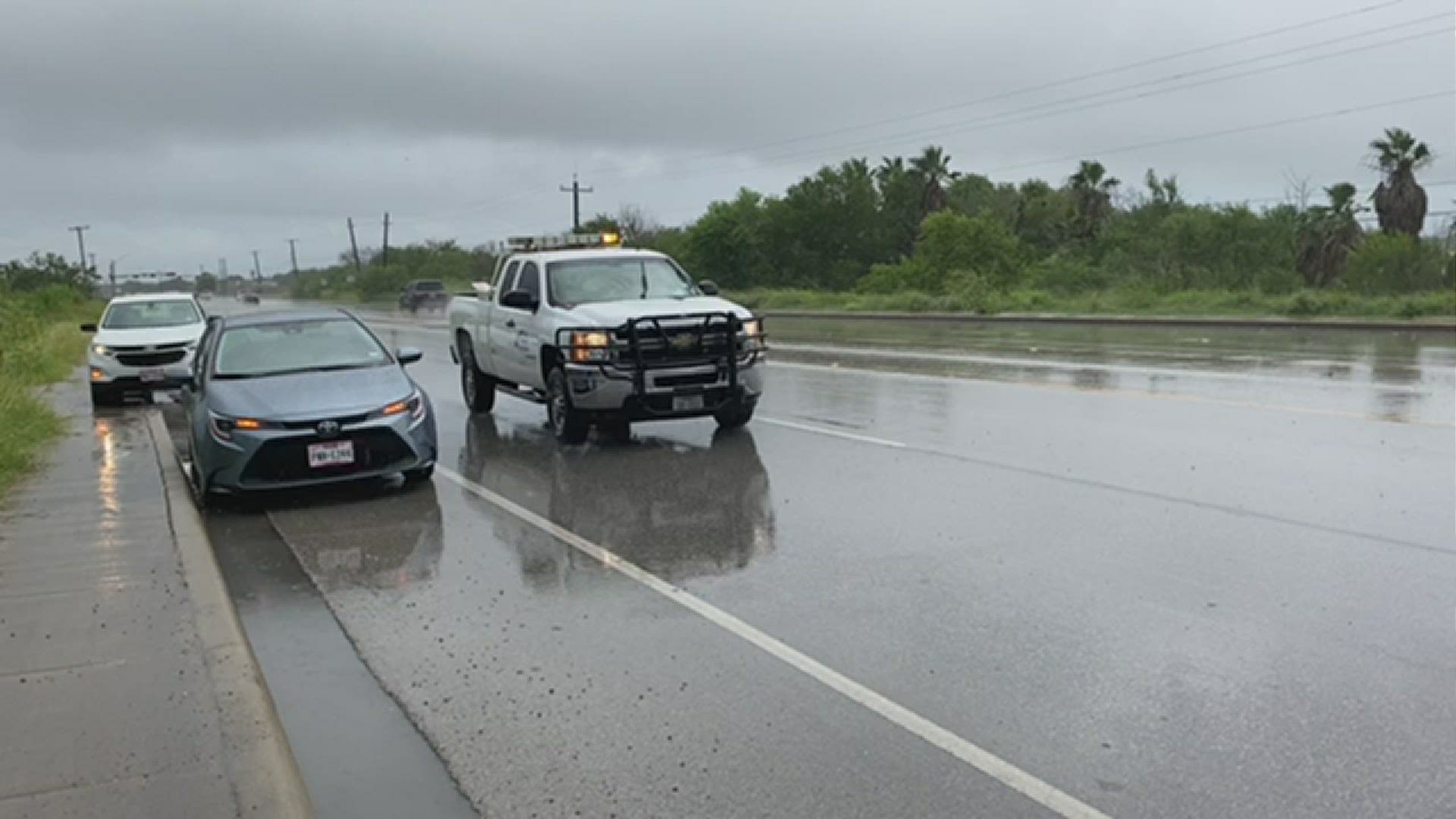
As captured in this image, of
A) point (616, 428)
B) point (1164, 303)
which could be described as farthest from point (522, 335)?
point (1164, 303)

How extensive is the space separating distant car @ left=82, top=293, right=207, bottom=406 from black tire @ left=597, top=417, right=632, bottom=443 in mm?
6823

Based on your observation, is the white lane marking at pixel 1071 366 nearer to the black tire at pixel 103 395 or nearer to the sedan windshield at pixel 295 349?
the sedan windshield at pixel 295 349

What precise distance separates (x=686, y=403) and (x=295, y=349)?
3.57 meters

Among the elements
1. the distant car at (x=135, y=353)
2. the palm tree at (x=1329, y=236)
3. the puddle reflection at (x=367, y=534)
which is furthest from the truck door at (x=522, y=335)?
the palm tree at (x=1329, y=236)

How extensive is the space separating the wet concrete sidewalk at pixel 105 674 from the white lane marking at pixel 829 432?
6.12 m

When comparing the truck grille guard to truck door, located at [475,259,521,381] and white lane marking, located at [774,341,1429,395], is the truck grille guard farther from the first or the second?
white lane marking, located at [774,341,1429,395]

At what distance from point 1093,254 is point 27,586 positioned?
68.2 metres

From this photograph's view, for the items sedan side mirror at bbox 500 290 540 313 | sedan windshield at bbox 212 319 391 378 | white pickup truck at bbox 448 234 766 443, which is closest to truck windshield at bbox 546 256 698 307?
white pickup truck at bbox 448 234 766 443

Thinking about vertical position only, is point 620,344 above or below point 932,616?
above

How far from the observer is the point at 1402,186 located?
51.5 meters

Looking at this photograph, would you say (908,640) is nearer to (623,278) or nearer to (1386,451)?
(1386,451)

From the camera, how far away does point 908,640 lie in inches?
223

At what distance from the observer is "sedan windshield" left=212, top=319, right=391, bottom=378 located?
10172 mm

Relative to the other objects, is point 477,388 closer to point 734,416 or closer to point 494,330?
point 494,330
